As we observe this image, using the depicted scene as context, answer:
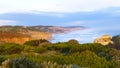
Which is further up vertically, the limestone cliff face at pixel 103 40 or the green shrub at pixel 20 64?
the green shrub at pixel 20 64

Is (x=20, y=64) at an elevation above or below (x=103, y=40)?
above

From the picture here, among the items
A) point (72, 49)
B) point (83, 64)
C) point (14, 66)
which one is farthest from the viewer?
point (72, 49)

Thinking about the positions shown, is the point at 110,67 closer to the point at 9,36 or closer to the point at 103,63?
the point at 103,63

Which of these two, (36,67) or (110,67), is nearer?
(36,67)

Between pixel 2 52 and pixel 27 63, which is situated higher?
pixel 27 63

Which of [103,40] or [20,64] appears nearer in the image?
[20,64]

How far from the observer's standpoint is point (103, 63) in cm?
1728

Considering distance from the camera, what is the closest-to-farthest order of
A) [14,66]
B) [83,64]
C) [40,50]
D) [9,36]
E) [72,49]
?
[14,66], [83,64], [72,49], [40,50], [9,36]

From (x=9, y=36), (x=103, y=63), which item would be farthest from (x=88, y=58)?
(x=9, y=36)

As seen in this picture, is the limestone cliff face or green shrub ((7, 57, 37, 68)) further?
the limestone cliff face

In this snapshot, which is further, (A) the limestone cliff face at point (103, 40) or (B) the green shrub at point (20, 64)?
(A) the limestone cliff face at point (103, 40)

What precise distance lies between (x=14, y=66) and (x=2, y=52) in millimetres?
25765

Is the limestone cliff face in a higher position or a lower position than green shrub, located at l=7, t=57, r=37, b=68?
lower

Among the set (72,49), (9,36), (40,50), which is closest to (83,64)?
(72,49)
